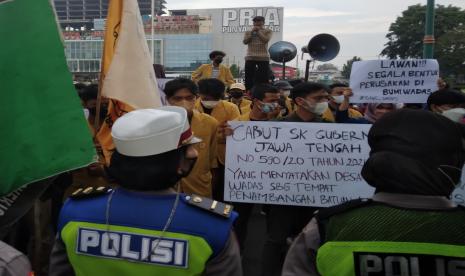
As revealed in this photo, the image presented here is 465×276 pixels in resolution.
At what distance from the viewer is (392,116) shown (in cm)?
173

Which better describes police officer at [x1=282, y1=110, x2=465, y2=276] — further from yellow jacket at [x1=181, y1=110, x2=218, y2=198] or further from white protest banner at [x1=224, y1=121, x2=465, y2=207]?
yellow jacket at [x1=181, y1=110, x2=218, y2=198]

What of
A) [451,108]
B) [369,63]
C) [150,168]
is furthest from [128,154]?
[451,108]

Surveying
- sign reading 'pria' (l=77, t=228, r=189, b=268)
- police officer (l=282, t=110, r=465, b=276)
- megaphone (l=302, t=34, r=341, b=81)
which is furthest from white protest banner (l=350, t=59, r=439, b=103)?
sign reading 'pria' (l=77, t=228, r=189, b=268)

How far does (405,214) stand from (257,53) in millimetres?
8174

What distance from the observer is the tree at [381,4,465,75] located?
4284 centimetres

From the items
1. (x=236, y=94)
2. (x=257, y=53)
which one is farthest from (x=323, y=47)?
(x=257, y=53)

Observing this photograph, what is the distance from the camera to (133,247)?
5.95 ft

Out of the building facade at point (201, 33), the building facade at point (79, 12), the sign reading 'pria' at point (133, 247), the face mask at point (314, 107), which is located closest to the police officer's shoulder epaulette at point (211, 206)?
the sign reading 'pria' at point (133, 247)

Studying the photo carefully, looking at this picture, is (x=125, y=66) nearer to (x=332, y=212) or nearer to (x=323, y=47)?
(x=332, y=212)

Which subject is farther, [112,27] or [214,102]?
[214,102]

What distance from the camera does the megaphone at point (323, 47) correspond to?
7.21 metres

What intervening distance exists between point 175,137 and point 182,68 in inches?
4369

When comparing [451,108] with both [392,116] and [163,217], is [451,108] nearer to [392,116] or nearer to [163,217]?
[392,116]

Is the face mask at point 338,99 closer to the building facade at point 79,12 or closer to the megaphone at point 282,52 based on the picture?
the megaphone at point 282,52
